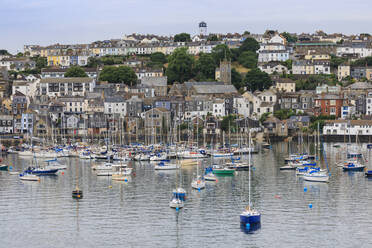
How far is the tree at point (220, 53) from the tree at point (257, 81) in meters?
9.27

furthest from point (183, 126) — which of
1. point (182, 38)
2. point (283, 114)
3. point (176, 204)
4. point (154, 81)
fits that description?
point (182, 38)

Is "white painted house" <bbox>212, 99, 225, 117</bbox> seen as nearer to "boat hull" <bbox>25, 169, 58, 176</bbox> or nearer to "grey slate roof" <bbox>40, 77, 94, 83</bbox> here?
"grey slate roof" <bbox>40, 77, 94, 83</bbox>

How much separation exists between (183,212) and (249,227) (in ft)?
13.5

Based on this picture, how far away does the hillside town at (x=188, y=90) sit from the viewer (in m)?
Answer: 68.9

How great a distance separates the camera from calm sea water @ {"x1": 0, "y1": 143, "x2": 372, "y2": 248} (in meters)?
29.1

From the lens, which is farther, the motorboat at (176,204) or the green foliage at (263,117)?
the green foliage at (263,117)

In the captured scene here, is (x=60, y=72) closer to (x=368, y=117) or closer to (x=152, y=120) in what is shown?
(x=152, y=120)

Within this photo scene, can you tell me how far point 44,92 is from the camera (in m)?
80.2

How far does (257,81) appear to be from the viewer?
81.1 meters

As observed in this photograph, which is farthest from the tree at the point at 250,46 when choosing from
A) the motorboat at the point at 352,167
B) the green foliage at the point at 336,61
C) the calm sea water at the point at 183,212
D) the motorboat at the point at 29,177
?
the motorboat at the point at 29,177

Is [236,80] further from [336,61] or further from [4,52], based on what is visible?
[4,52]

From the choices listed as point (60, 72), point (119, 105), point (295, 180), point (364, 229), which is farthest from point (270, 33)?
point (364, 229)

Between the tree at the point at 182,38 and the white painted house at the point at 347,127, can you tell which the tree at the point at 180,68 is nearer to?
the tree at the point at 182,38

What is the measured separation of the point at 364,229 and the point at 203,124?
39981 millimetres
